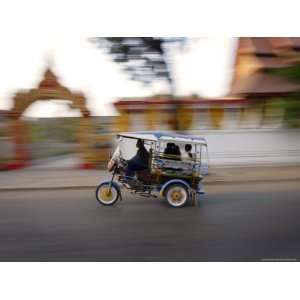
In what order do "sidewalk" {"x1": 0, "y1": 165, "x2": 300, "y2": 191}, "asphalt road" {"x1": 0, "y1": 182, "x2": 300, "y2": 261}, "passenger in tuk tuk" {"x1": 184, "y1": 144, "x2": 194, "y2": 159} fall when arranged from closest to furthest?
"asphalt road" {"x1": 0, "y1": 182, "x2": 300, "y2": 261}
"passenger in tuk tuk" {"x1": 184, "y1": 144, "x2": 194, "y2": 159}
"sidewalk" {"x1": 0, "y1": 165, "x2": 300, "y2": 191}

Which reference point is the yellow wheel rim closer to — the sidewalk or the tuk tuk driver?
the tuk tuk driver

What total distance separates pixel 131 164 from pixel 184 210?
122 centimetres

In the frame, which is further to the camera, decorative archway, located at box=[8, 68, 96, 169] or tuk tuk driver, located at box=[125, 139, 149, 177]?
decorative archway, located at box=[8, 68, 96, 169]

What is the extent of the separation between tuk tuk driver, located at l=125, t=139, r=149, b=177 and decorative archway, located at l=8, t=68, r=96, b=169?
11.0 ft

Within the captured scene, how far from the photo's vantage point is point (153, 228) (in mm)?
5746

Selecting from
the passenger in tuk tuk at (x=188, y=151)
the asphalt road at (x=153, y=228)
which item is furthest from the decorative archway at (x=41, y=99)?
the passenger in tuk tuk at (x=188, y=151)

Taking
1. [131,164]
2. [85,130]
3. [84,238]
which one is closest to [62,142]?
[85,130]

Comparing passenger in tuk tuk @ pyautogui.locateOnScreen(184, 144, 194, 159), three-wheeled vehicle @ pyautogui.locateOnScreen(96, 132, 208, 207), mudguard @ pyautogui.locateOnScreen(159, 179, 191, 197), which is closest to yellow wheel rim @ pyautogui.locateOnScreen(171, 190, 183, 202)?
three-wheeled vehicle @ pyautogui.locateOnScreen(96, 132, 208, 207)

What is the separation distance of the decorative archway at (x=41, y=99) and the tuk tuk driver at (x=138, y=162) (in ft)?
11.0

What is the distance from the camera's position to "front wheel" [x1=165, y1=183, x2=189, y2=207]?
6793mm

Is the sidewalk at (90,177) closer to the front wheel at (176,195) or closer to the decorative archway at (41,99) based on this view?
the decorative archway at (41,99)

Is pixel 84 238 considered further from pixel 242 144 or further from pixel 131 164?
pixel 242 144

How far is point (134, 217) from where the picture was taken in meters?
6.29

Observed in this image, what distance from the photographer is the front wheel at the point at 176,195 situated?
22.3 ft
